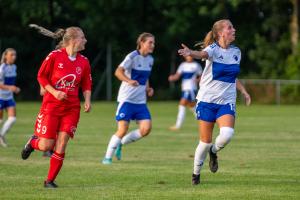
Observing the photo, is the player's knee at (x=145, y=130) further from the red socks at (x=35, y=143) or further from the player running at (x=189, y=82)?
the player running at (x=189, y=82)

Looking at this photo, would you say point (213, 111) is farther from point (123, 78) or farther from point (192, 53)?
point (123, 78)

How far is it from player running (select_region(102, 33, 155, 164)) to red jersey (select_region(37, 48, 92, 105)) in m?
3.56

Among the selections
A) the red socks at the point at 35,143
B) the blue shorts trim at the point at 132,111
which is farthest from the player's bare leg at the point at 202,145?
the blue shorts trim at the point at 132,111

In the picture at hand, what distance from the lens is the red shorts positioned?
10992 mm

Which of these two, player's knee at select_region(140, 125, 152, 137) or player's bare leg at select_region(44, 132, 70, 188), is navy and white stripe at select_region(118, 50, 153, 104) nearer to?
player's knee at select_region(140, 125, 152, 137)

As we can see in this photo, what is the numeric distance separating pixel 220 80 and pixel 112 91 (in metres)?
35.7

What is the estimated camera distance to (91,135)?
70.4 ft

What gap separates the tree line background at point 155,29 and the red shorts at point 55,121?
34201 millimetres

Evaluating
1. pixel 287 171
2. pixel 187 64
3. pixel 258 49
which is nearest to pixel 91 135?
pixel 187 64

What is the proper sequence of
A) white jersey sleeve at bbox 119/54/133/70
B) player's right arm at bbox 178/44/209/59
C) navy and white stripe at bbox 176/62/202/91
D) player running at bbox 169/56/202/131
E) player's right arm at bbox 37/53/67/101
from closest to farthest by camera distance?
player's right arm at bbox 178/44/209/59 < player's right arm at bbox 37/53/67/101 < white jersey sleeve at bbox 119/54/133/70 < player running at bbox 169/56/202/131 < navy and white stripe at bbox 176/62/202/91

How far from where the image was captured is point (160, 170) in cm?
1323

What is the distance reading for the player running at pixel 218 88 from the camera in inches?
450

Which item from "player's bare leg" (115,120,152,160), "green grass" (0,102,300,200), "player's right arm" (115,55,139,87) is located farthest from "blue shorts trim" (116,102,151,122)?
"green grass" (0,102,300,200)

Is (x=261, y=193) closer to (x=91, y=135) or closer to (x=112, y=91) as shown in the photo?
(x=91, y=135)
